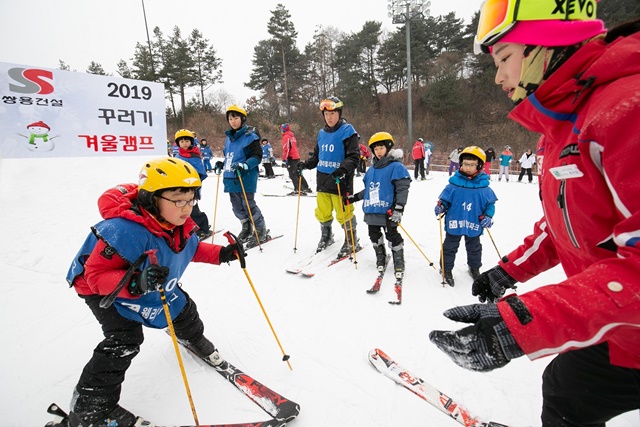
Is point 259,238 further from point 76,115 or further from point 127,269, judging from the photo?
point 76,115

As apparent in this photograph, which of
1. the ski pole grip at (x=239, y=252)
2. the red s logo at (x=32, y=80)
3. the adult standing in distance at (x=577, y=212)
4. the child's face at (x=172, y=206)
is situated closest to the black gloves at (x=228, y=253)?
the ski pole grip at (x=239, y=252)

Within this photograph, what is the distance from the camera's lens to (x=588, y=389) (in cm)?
120

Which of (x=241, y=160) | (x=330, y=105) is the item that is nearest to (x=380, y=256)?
(x=330, y=105)

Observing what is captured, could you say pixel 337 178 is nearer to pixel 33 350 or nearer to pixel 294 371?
pixel 294 371

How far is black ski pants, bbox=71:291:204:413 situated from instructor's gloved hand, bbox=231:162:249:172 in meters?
3.19

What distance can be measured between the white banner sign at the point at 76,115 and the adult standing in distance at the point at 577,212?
9.22m

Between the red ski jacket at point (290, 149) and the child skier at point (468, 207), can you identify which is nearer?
the child skier at point (468, 207)

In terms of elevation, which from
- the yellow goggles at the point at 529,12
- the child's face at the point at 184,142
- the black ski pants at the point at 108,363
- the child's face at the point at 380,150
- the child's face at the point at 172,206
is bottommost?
the black ski pants at the point at 108,363

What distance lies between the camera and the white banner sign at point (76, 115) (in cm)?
683

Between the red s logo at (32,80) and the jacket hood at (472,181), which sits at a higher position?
the red s logo at (32,80)

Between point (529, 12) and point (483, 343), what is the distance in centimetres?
116

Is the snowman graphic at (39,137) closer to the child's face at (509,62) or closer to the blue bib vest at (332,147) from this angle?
the blue bib vest at (332,147)

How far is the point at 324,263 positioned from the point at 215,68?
3429 centimetres

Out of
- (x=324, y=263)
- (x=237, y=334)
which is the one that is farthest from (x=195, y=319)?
(x=324, y=263)
